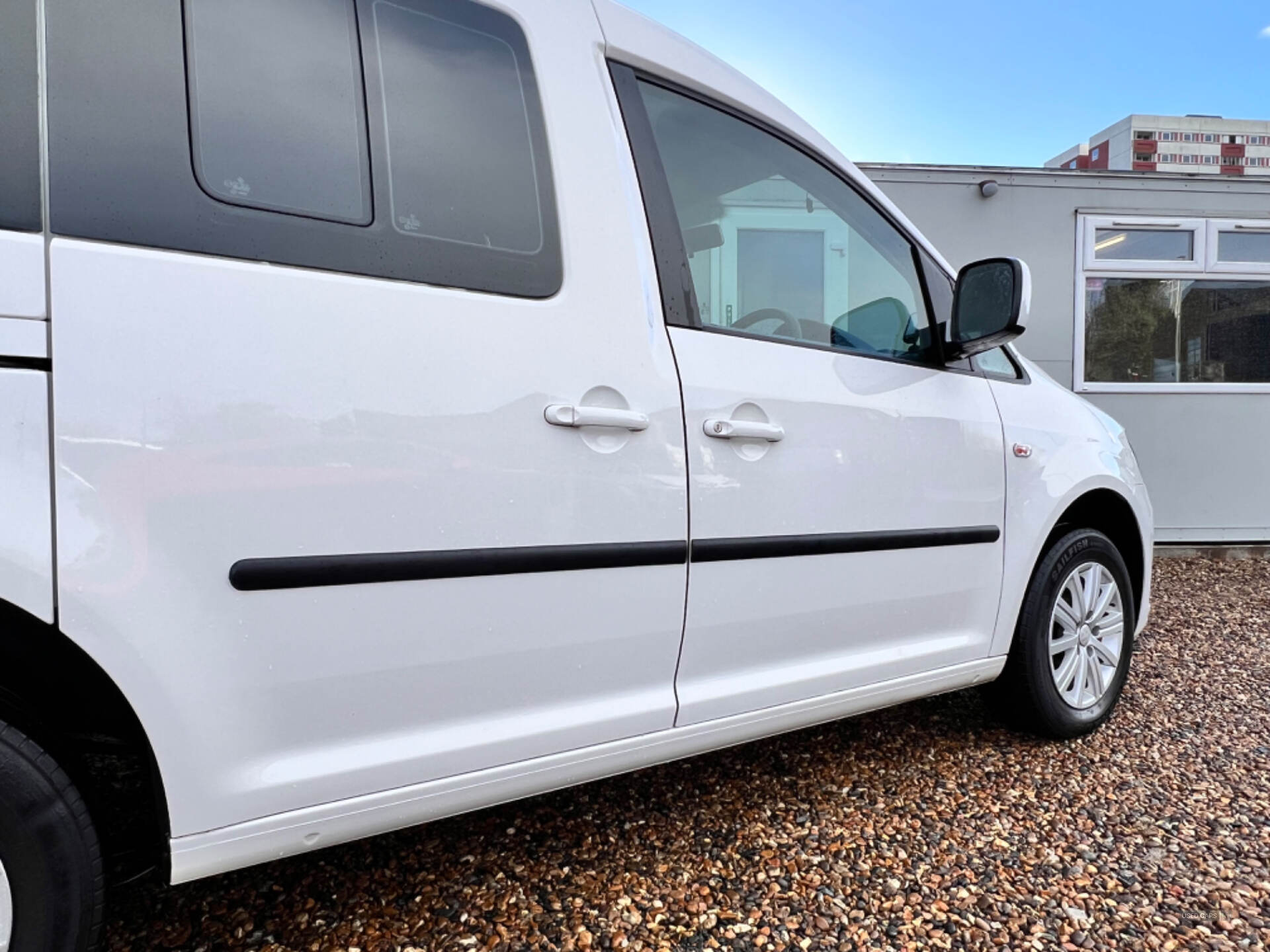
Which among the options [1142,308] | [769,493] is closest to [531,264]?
[769,493]

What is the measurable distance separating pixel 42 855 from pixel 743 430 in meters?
1.28

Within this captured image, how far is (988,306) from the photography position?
6.46 ft

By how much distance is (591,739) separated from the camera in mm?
1454

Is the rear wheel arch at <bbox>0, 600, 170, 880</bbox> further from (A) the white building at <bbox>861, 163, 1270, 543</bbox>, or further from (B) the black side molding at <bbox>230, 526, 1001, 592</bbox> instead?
(A) the white building at <bbox>861, 163, 1270, 543</bbox>

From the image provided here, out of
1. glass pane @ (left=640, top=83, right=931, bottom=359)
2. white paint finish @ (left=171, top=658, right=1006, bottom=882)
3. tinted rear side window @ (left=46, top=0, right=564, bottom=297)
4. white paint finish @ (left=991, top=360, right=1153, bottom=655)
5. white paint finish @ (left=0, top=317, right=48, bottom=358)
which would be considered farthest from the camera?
white paint finish @ (left=991, top=360, right=1153, bottom=655)

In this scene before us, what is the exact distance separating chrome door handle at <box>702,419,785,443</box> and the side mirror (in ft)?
2.33

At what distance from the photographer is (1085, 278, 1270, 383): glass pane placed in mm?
5766

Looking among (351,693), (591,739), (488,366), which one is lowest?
(591,739)

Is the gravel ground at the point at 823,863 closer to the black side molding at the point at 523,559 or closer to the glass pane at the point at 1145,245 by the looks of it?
the black side molding at the point at 523,559

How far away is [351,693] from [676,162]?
1265mm

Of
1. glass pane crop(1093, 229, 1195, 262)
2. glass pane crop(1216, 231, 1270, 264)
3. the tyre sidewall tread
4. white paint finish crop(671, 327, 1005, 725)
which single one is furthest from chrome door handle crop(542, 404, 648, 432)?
glass pane crop(1216, 231, 1270, 264)

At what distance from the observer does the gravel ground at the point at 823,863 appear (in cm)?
152

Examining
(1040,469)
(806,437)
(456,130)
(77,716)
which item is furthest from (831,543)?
(77,716)

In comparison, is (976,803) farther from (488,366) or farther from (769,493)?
(488,366)
